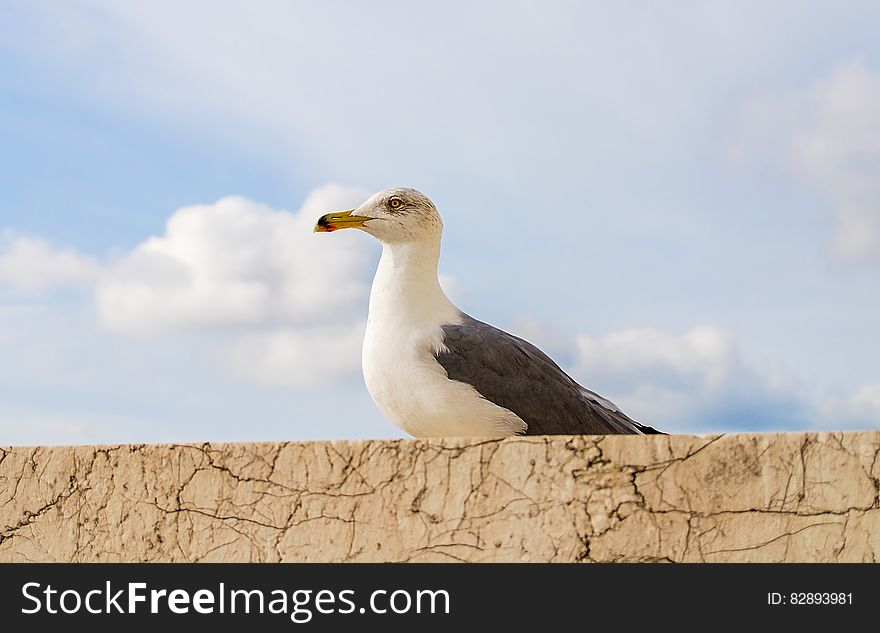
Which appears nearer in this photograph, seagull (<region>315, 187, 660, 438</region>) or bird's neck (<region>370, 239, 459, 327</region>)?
seagull (<region>315, 187, 660, 438</region>)

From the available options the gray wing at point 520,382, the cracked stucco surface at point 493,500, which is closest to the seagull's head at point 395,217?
the gray wing at point 520,382

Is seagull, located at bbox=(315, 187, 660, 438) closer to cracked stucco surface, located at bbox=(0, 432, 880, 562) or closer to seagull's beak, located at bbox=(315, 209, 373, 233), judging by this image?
seagull's beak, located at bbox=(315, 209, 373, 233)

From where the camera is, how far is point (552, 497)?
308cm

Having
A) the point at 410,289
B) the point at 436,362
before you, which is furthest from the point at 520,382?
the point at 410,289

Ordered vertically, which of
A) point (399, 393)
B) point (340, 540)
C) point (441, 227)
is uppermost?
point (441, 227)

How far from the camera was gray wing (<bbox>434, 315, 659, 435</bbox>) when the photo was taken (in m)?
3.44

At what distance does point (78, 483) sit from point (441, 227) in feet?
4.97

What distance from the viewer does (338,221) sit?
12.1ft

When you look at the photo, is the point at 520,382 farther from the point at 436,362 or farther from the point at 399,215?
the point at 399,215

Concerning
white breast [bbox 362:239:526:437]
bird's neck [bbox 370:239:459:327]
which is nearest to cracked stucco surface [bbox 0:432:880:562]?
white breast [bbox 362:239:526:437]

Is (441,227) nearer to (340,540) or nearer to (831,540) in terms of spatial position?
(340,540)

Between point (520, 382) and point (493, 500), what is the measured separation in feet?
1.66

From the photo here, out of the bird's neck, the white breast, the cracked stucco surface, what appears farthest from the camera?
the bird's neck
